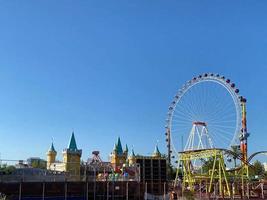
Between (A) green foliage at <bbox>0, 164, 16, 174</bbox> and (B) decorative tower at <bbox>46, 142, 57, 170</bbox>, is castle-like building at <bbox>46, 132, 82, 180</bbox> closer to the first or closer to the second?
(B) decorative tower at <bbox>46, 142, 57, 170</bbox>

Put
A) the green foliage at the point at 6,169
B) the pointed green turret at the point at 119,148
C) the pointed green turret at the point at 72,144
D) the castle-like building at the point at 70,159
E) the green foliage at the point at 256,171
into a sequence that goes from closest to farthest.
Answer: the green foliage at the point at 6,169 < the green foliage at the point at 256,171 < the castle-like building at the point at 70,159 < the pointed green turret at the point at 72,144 < the pointed green turret at the point at 119,148

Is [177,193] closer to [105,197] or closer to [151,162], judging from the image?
[105,197]

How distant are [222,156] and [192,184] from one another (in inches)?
317

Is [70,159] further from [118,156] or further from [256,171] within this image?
[256,171]

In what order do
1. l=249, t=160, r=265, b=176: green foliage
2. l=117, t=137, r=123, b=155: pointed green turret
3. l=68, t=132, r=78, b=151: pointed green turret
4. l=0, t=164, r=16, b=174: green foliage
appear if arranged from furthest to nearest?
l=117, t=137, r=123, b=155: pointed green turret, l=68, t=132, r=78, b=151: pointed green turret, l=249, t=160, r=265, b=176: green foliage, l=0, t=164, r=16, b=174: green foliage

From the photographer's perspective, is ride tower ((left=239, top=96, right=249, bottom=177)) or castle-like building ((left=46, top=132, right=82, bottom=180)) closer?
ride tower ((left=239, top=96, right=249, bottom=177))

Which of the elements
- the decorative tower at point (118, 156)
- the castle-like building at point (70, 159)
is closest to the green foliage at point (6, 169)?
the castle-like building at point (70, 159)

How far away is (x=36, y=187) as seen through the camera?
54.4 m

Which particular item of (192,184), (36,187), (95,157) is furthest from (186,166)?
(95,157)

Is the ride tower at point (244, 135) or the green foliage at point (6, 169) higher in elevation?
the ride tower at point (244, 135)

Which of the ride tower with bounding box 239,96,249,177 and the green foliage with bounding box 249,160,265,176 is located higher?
the ride tower with bounding box 239,96,249,177

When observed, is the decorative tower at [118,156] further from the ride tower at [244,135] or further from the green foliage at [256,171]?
the ride tower at [244,135]

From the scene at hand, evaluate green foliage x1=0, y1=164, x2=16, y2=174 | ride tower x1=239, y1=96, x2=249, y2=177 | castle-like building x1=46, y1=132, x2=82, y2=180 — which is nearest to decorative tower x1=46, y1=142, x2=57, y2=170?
castle-like building x1=46, y1=132, x2=82, y2=180

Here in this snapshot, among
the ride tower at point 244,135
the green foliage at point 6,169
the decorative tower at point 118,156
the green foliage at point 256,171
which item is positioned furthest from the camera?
the decorative tower at point 118,156
